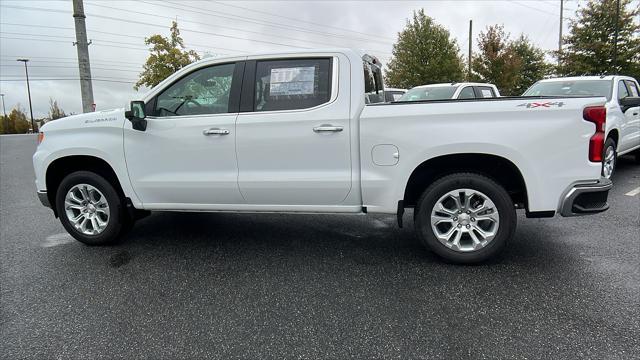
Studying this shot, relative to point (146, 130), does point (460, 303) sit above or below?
below

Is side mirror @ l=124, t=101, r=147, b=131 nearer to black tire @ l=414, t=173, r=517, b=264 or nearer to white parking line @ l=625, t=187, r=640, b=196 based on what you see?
black tire @ l=414, t=173, r=517, b=264

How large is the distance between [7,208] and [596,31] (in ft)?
94.5

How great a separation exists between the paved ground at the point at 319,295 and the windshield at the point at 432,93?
5.31 meters

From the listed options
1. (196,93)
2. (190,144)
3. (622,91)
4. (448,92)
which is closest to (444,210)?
(190,144)

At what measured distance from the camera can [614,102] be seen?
6898 mm

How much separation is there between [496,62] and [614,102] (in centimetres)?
2377

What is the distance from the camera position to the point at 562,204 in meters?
3.41

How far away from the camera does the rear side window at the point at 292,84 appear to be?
383 centimetres

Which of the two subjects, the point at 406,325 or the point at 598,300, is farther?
the point at 598,300

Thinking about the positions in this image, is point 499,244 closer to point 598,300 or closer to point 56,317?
point 598,300

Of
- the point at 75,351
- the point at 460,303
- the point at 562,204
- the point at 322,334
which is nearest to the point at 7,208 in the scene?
the point at 75,351

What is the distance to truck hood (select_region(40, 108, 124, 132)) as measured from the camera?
4266 millimetres

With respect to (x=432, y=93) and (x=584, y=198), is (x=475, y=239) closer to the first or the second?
(x=584, y=198)

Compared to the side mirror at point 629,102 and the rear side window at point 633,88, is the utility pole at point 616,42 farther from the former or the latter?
the side mirror at point 629,102
